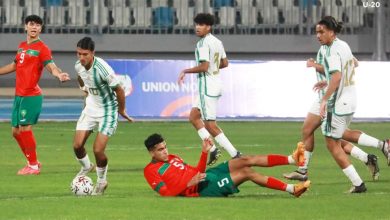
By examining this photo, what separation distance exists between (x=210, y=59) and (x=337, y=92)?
4.09 meters

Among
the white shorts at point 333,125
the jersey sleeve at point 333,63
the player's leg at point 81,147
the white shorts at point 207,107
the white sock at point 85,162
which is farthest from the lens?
the white shorts at point 207,107

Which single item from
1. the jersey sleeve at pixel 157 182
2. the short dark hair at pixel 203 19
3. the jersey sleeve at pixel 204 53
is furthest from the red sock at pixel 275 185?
the short dark hair at pixel 203 19

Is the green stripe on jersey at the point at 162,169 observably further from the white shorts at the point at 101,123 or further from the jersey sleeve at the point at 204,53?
the jersey sleeve at the point at 204,53

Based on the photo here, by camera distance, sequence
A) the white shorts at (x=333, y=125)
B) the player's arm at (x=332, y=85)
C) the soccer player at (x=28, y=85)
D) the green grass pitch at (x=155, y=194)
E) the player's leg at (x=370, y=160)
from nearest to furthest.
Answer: the green grass pitch at (x=155, y=194)
the player's arm at (x=332, y=85)
the white shorts at (x=333, y=125)
the player's leg at (x=370, y=160)
the soccer player at (x=28, y=85)

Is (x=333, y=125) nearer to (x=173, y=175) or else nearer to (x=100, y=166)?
(x=173, y=175)

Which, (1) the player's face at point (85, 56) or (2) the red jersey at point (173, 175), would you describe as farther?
(1) the player's face at point (85, 56)

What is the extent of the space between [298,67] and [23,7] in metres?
13.2

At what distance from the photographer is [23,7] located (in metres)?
39.9

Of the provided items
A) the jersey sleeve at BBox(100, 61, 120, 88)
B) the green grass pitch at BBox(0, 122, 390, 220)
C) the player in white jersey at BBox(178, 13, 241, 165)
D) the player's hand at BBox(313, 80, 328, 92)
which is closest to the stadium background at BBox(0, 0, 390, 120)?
the green grass pitch at BBox(0, 122, 390, 220)

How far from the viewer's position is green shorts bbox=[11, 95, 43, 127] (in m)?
17.1

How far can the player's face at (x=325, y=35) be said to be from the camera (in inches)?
549

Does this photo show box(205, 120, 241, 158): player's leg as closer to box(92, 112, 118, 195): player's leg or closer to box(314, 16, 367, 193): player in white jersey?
box(92, 112, 118, 195): player's leg

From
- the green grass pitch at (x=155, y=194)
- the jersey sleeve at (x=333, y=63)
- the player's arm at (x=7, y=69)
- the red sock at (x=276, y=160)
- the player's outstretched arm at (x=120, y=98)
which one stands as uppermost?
the jersey sleeve at (x=333, y=63)

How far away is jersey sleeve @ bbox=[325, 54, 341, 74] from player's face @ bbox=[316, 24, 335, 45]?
20cm
